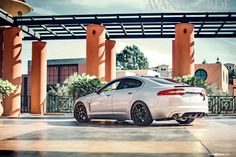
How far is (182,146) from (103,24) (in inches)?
530

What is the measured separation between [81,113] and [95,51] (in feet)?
22.8

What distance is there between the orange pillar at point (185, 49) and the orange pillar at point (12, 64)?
7709 millimetres

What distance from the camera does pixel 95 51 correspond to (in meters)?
17.2

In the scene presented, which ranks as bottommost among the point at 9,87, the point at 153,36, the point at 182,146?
the point at 182,146

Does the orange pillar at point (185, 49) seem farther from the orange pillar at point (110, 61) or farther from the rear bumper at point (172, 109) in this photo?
the rear bumper at point (172, 109)

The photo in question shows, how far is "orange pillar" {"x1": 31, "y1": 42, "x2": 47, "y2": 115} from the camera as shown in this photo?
20016 millimetres

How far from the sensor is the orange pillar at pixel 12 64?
→ 16922mm

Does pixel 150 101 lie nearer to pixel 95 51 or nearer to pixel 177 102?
pixel 177 102

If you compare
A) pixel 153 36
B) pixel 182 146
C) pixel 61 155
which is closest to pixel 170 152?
pixel 182 146

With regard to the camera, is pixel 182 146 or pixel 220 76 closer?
pixel 182 146

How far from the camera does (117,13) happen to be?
16797 millimetres

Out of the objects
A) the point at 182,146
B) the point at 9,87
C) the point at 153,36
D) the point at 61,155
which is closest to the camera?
the point at 61,155

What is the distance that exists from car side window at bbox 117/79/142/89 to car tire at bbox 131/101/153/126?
0.54m

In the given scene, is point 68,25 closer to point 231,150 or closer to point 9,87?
point 9,87
